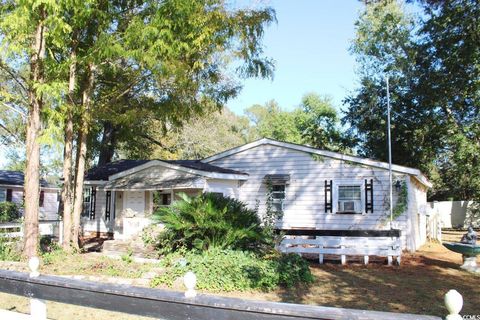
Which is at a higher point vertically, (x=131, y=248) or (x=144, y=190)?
(x=144, y=190)

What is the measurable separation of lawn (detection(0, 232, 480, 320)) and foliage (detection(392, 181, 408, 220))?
2.89 m

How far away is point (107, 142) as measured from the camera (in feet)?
84.0

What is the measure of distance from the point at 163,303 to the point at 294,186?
47.6ft

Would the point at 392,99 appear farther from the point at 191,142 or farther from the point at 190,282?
the point at 190,282

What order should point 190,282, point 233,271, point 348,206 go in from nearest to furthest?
point 190,282 < point 233,271 < point 348,206

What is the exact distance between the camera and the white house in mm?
15969

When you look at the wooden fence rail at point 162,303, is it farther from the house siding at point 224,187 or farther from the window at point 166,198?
the window at point 166,198

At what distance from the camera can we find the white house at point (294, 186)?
52.4 ft

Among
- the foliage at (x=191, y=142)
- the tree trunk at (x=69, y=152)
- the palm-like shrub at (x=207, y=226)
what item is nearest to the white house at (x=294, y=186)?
the tree trunk at (x=69, y=152)

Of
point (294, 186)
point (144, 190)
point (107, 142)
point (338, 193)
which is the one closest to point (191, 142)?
point (107, 142)

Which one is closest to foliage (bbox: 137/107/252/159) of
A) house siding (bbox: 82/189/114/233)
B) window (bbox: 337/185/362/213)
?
house siding (bbox: 82/189/114/233)

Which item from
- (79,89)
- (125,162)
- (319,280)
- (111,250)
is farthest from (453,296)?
(125,162)

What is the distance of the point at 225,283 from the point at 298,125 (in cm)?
3899

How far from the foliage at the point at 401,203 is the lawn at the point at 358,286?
2.89 metres
